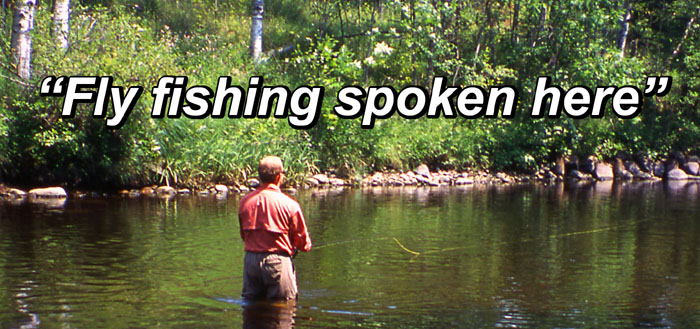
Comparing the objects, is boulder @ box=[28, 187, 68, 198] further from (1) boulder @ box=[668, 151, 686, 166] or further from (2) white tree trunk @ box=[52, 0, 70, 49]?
(1) boulder @ box=[668, 151, 686, 166]

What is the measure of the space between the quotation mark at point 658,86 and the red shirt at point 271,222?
998 inches

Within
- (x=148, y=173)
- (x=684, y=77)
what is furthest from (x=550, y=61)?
(x=148, y=173)

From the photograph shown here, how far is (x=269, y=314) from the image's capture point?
26.3ft

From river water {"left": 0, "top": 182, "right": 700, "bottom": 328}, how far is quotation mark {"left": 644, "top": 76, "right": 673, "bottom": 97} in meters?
12.3

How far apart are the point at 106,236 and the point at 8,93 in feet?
24.3

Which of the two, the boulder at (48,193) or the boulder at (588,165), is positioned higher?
the boulder at (588,165)

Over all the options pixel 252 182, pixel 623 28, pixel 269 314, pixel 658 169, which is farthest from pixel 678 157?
pixel 269 314

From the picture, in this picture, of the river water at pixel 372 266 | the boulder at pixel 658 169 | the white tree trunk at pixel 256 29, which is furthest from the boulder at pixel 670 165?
the white tree trunk at pixel 256 29

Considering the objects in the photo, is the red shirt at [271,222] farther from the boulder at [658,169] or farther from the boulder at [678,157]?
the boulder at [678,157]

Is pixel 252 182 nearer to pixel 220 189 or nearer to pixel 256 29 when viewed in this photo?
pixel 220 189

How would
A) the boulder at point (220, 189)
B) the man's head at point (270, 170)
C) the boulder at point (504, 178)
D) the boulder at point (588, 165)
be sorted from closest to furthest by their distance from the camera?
the man's head at point (270, 170), the boulder at point (220, 189), the boulder at point (504, 178), the boulder at point (588, 165)

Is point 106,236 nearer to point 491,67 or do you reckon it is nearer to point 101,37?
point 101,37

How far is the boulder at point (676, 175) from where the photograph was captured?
96.9 ft

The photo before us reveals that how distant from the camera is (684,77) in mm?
30438
